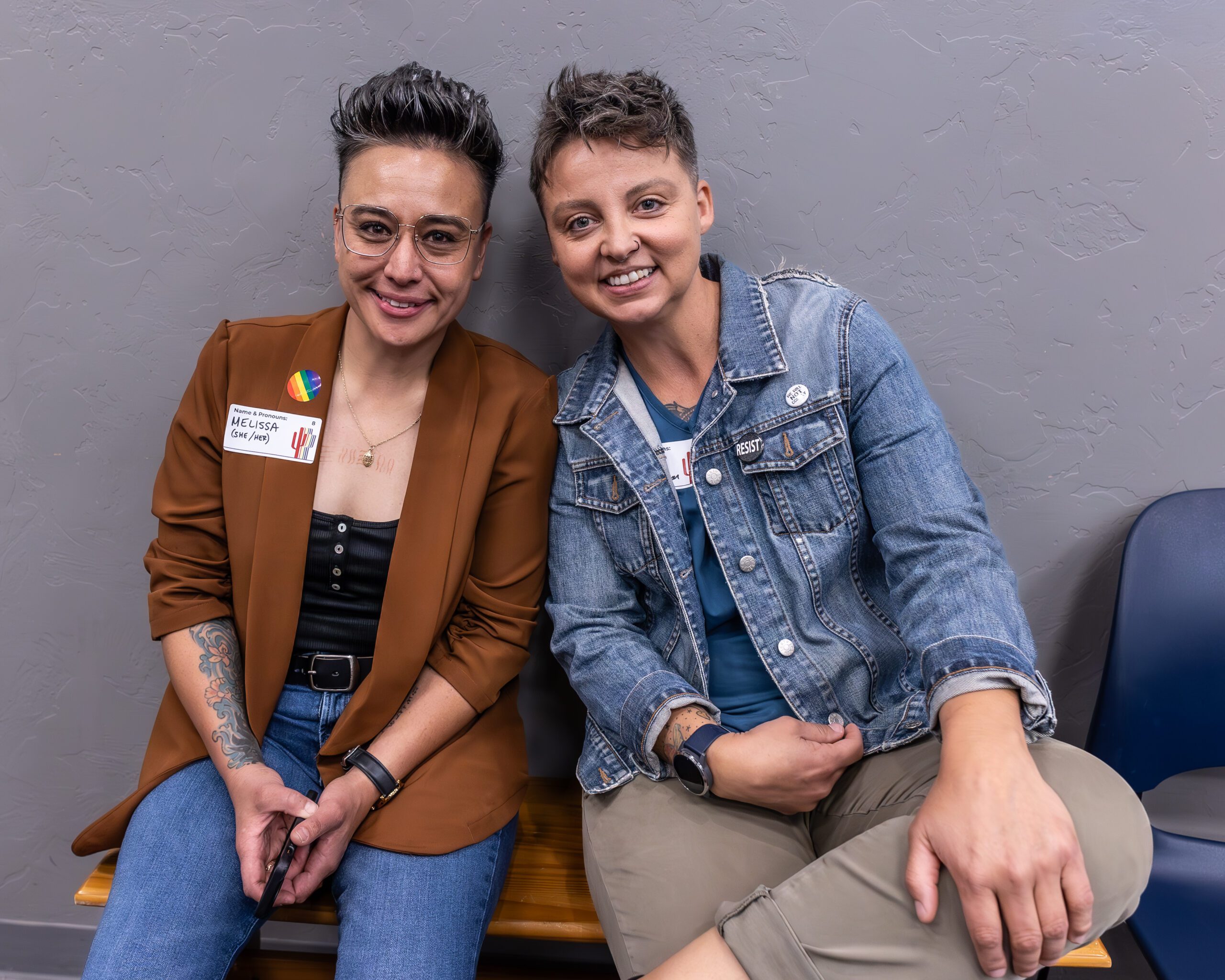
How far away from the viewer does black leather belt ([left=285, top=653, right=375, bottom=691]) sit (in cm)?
150

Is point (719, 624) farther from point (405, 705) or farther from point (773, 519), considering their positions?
point (405, 705)

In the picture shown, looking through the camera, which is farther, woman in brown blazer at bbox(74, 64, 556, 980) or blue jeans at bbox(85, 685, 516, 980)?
woman in brown blazer at bbox(74, 64, 556, 980)

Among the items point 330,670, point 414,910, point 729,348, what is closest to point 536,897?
point 414,910

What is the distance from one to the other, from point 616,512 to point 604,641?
0.22 metres

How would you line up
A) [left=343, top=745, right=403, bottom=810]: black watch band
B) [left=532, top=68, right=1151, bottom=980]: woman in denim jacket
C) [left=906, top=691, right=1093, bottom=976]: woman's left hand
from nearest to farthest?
[left=906, top=691, right=1093, bottom=976]: woman's left hand < [left=532, top=68, right=1151, bottom=980]: woman in denim jacket < [left=343, top=745, right=403, bottom=810]: black watch band

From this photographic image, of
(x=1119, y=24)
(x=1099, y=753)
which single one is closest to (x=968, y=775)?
(x=1099, y=753)

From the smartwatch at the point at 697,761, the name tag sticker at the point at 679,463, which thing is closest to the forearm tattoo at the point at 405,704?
the smartwatch at the point at 697,761

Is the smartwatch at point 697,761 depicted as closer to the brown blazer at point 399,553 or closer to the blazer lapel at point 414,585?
the brown blazer at point 399,553

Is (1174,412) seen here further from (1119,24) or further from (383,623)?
(383,623)

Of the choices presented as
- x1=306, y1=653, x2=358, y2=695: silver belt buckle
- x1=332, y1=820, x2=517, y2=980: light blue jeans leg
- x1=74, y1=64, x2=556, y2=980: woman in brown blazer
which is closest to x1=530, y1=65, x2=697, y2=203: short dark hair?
x1=74, y1=64, x2=556, y2=980: woman in brown blazer

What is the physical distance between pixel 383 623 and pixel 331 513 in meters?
0.21

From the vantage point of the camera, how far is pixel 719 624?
149 cm

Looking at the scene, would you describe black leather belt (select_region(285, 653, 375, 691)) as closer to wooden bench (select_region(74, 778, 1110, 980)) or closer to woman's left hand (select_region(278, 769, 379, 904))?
woman's left hand (select_region(278, 769, 379, 904))

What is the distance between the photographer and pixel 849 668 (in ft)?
4.69
